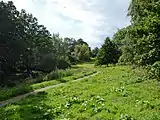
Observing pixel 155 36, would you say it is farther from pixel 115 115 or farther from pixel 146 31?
pixel 115 115

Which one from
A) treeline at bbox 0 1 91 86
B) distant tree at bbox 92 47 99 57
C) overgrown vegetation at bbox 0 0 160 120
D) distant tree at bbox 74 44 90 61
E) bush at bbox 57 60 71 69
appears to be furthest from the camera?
distant tree at bbox 92 47 99 57

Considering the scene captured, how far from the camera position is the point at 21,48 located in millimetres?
65250

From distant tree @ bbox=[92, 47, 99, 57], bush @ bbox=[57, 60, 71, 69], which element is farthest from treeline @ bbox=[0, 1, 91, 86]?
distant tree @ bbox=[92, 47, 99, 57]

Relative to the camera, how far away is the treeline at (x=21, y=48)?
64.3m

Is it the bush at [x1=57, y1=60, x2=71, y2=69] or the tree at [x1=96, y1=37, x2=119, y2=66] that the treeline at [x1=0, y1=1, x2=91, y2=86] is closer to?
the bush at [x1=57, y1=60, x2=71, y2=69]

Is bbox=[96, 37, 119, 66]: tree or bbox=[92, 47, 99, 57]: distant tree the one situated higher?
bbox=[92, 47, 99, 57]: distant tree

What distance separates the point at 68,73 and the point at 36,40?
97.8ft

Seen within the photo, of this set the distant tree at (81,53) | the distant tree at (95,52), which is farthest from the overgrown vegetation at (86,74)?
the distant tree at (95,52)

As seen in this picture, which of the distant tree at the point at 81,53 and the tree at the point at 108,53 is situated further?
the distant tree at the point at 81,53

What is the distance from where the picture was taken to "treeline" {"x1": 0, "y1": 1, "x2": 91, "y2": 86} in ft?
211

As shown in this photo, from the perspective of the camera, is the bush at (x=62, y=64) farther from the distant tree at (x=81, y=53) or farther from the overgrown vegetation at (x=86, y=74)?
the distant tree at (x=81, y=53)

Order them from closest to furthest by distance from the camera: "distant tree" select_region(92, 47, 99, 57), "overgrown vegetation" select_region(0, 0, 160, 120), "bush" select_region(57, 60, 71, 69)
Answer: "overgrown vegetation" select_region(0, 0, 160, 120) < "bush" select_region(57, 60, 71, 69) < "distant tree" select_region(92, 47, 99, 57)

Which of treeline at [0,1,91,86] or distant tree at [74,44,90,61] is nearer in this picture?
treeline at [0,1,91,86]

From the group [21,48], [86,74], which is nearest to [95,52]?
[21,48]
